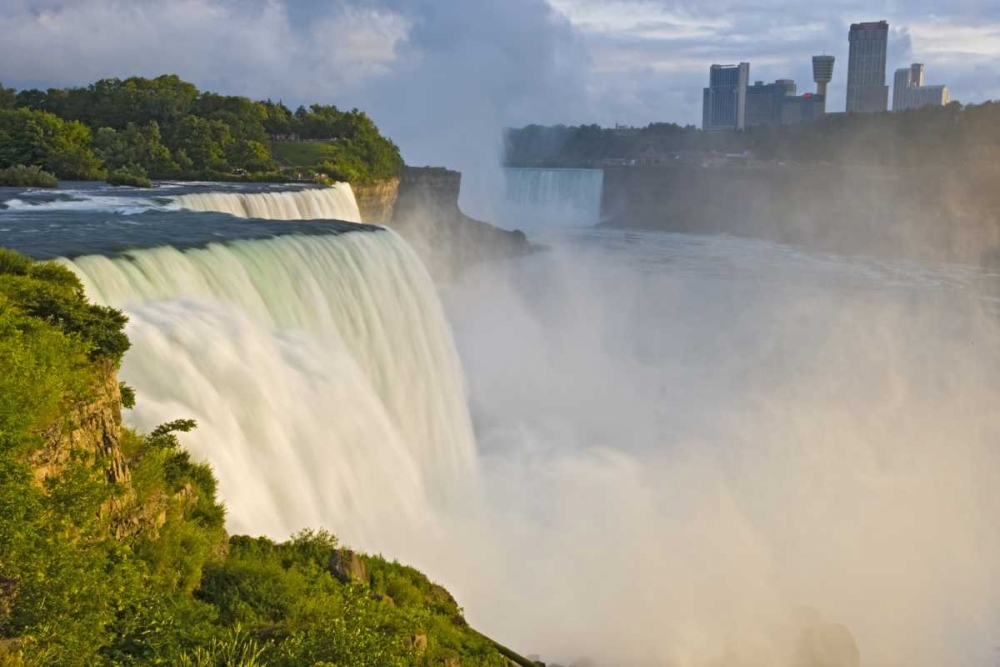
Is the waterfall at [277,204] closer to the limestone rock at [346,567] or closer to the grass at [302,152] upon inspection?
the grass at [302,152]

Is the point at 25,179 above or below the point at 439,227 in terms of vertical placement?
above

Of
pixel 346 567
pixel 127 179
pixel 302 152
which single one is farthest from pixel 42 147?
pixel 346 567

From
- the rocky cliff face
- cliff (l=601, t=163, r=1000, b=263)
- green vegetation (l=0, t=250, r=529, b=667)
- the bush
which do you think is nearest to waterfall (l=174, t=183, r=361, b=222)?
the bush

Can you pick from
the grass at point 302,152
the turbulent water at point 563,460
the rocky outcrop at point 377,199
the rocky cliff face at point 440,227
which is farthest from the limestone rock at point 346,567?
the rocky cliff face at point 440,227

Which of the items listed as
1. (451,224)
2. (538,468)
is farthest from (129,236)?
(451,224)

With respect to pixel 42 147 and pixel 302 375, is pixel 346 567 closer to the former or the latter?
pixel 302 375

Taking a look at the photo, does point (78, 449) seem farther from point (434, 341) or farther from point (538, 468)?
point (538, 468)
